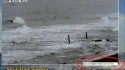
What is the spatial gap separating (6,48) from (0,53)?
0.09 meters

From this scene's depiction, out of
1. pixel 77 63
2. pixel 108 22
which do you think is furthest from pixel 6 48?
pixel 108 22

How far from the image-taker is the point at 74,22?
581 centimetres

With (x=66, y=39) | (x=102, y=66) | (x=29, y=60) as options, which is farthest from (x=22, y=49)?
(x=102, y=66)

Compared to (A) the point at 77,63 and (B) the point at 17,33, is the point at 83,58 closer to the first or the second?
(A) the point at 77,63

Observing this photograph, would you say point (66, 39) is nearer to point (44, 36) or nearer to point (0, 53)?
point (44, 36)

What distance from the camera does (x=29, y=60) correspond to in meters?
5.85

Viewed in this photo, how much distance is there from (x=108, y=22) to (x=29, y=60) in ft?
3.26

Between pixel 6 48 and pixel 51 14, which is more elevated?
pixel 51 14

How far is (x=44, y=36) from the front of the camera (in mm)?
5812

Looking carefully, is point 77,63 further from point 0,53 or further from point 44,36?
point 0,53

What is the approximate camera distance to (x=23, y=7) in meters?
5.88

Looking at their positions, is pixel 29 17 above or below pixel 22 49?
above

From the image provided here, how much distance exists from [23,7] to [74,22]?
0.61 m

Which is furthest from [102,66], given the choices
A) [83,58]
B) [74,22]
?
[74,22]
